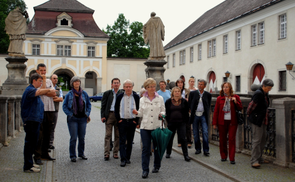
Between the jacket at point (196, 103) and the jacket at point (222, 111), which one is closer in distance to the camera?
the jacket at point (222, 111)

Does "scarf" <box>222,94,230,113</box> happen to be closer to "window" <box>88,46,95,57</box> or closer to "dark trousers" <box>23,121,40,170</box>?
"dark trousers" <box>23,121,40,170</box>

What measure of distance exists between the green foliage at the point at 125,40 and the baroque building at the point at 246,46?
85.1ft

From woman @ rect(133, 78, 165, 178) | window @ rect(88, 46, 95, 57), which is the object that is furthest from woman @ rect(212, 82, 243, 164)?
window @ rect(88, 46, 95, 57)

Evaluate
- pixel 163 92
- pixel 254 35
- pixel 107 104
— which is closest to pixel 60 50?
pixel 254 35

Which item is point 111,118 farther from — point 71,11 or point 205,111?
point 71,11

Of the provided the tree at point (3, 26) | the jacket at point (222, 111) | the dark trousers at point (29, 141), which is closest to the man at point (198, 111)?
the jacket at point (222, 111)

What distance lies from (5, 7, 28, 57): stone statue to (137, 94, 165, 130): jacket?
10931mm

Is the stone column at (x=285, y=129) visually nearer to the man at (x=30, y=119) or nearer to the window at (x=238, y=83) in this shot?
the man at (x=30, y=119)

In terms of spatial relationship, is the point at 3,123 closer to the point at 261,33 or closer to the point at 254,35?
the point at 261,33

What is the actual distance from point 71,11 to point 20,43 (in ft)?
126

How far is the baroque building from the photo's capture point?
996 inches

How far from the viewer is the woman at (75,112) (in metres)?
8.03

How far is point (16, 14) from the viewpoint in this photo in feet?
52.7

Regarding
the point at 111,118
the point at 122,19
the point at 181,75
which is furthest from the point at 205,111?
the point at 122,19
